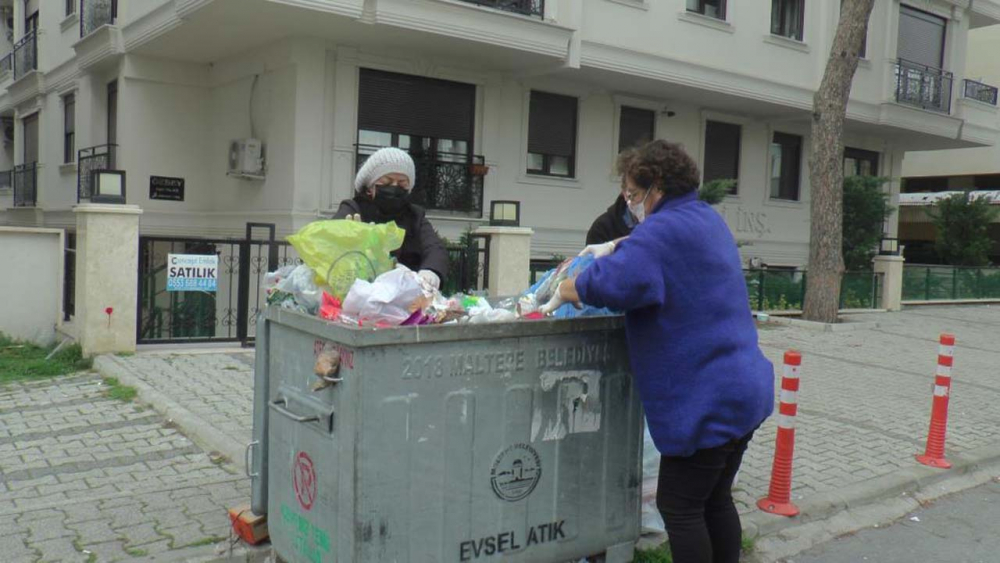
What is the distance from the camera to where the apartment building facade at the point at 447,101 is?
1312 cm

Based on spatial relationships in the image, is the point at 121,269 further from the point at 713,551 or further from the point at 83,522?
the point at 713,551

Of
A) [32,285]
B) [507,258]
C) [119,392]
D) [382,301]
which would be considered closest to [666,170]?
[382,301]

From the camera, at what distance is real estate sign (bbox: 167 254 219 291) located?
30.1 feet

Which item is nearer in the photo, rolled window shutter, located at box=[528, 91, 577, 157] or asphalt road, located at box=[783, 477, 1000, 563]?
asphalt road, located at box=[783, 477, 1000, 563]

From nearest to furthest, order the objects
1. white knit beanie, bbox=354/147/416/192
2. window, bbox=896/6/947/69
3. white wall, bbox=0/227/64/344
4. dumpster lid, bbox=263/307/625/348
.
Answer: dumpster lid, bbox=263/307/625/348, white knit beanie, bbox=354/147/416/192, white wall, bbox=0/227/64/344, window, bbox=896/6/947/69

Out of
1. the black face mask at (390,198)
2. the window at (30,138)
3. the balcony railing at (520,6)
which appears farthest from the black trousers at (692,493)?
the window at (30,138)

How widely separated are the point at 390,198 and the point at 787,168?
58.5ft

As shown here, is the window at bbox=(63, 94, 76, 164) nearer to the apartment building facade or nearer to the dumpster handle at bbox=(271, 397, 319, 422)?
the apartment building facade

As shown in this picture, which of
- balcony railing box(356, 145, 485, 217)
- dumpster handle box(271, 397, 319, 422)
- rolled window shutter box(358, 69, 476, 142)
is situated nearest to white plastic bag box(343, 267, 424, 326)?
dumpster handle box(271, 397, 319, 422)

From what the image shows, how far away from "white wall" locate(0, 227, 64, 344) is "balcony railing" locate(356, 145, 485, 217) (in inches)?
208

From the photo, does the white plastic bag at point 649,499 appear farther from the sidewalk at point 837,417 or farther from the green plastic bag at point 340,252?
the green plastic bag at point 340,252

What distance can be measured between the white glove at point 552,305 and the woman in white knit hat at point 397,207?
1128 millimetres

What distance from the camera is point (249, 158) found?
13.7 metres

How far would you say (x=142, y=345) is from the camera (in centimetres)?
921
